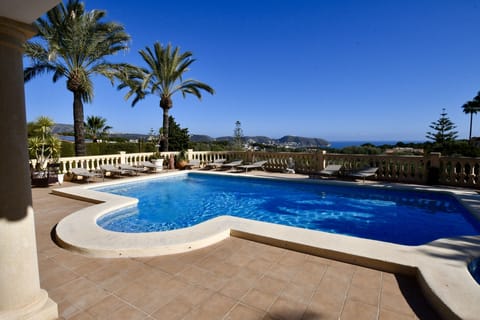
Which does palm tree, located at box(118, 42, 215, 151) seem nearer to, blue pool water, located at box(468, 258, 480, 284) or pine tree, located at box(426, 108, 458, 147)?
blue pool water, located at box(468, 258, 480, 284)

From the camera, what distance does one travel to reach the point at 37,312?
2150 millimetres

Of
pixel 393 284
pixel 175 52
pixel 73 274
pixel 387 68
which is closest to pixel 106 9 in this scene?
pixel 175 52

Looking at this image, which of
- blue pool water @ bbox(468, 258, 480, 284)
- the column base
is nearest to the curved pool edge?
blue pool water @ bbox(468, 258, 480, 284)

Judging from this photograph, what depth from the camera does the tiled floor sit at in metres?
2.41

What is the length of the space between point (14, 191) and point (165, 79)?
15.6 meters

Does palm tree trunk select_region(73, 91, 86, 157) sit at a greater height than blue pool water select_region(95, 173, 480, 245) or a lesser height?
greater

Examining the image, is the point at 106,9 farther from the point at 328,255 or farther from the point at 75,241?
the point at 328,255

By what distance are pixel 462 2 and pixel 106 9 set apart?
15113 mm

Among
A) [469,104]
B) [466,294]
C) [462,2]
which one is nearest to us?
[466,294]

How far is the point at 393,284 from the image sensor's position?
295 centimetres

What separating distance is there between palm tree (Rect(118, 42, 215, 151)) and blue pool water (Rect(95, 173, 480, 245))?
7756mm

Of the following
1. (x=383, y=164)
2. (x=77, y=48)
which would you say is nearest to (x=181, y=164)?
(x=77, y=48)

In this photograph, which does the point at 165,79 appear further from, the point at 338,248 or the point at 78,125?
the point at 338,248

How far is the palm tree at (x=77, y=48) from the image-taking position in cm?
1120
